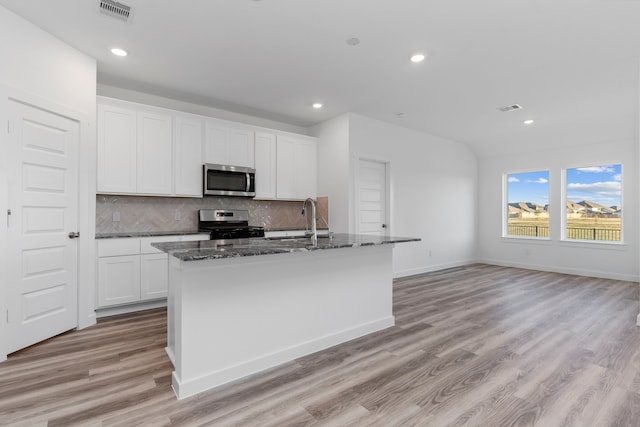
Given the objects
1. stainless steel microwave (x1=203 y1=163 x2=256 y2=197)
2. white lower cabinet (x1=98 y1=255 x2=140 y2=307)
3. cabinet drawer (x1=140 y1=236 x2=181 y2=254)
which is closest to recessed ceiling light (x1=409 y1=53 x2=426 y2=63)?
stainless steel microwave (x1=203 y1=163 x2=256 y2=197)

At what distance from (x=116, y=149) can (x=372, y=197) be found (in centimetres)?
378

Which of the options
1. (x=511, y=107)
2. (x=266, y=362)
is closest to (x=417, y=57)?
(x=511, y=107)

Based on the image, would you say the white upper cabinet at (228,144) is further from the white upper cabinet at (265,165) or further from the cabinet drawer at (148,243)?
the cabinet drawer at (148,243)

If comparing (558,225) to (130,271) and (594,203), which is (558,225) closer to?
(594,203)

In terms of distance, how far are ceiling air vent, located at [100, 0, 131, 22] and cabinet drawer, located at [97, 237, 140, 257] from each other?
222cm

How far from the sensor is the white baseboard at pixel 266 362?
6.66 ft

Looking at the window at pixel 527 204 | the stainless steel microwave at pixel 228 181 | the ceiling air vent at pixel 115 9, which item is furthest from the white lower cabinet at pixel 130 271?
the window at pixel 527 204

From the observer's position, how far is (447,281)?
5418 millimetres

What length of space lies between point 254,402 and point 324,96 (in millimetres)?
3688

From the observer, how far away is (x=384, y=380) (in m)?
2.22

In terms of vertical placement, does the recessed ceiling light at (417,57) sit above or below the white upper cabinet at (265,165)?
above

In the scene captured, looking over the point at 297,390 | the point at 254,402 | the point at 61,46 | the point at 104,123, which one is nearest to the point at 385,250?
the point at 297,390

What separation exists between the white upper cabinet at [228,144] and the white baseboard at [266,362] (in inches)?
114

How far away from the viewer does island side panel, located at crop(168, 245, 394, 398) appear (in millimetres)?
2053
